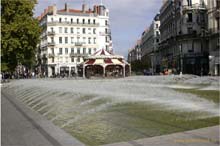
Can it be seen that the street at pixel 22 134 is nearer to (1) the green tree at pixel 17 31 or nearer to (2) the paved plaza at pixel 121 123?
(2) the paved plaza at pixel 121 123

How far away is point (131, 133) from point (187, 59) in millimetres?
75847

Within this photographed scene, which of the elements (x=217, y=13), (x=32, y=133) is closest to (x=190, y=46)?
(x=217, y=13)

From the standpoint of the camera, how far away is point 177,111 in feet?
47.5

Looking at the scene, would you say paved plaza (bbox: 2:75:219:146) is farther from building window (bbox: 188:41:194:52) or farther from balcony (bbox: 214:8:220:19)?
building window (bbox: 188:41:194:52)

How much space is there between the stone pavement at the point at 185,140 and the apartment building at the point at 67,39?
A: 365ft

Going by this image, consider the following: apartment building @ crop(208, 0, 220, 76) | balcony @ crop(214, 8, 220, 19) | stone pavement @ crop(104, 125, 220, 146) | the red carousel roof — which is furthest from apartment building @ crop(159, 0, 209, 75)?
stone pavement @ crop(104, 125, 220, 146)

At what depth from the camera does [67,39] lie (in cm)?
12462

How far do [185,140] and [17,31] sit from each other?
143ft

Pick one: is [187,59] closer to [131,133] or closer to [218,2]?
[218,2]

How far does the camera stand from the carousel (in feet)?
212

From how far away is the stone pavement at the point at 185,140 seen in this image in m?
8.62

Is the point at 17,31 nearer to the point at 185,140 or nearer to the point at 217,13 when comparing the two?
the point at 217,13

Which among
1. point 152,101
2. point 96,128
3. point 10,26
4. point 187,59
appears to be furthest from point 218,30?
point 96,128

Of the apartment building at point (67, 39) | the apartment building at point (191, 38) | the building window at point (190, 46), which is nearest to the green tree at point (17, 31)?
the apartment building at point (191, 38)
